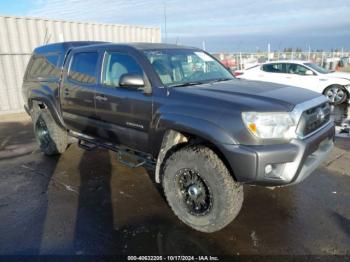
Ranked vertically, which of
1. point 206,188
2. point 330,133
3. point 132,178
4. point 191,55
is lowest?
point 132,178

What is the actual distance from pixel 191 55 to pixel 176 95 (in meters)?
1.15

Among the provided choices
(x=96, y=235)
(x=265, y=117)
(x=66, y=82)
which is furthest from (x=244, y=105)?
(x=66, y=82)

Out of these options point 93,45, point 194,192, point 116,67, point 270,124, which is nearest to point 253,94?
point 270,124

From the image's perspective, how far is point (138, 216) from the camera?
355cm

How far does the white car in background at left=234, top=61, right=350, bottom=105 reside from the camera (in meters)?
10.1

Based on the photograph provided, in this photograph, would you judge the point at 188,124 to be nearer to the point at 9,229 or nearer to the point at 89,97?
Result: the point at 89,97

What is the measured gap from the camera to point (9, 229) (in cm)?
333

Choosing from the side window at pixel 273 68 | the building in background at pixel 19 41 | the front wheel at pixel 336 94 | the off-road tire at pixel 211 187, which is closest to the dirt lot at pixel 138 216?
the off-road tire at pixel 211 187

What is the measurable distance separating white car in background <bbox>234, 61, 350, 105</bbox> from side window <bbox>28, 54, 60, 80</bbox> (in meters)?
6.18

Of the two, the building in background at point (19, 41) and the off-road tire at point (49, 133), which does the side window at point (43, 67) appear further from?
the building in background at point (19, 41)

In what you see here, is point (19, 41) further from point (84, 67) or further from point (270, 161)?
point (270, 161)

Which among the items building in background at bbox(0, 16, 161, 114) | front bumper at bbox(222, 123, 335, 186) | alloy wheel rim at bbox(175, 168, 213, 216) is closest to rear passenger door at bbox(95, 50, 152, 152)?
alloy wheel rim at bbox(175, 168, 213, 216)

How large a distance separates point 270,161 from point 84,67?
9.97 feet

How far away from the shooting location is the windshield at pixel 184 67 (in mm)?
3646
